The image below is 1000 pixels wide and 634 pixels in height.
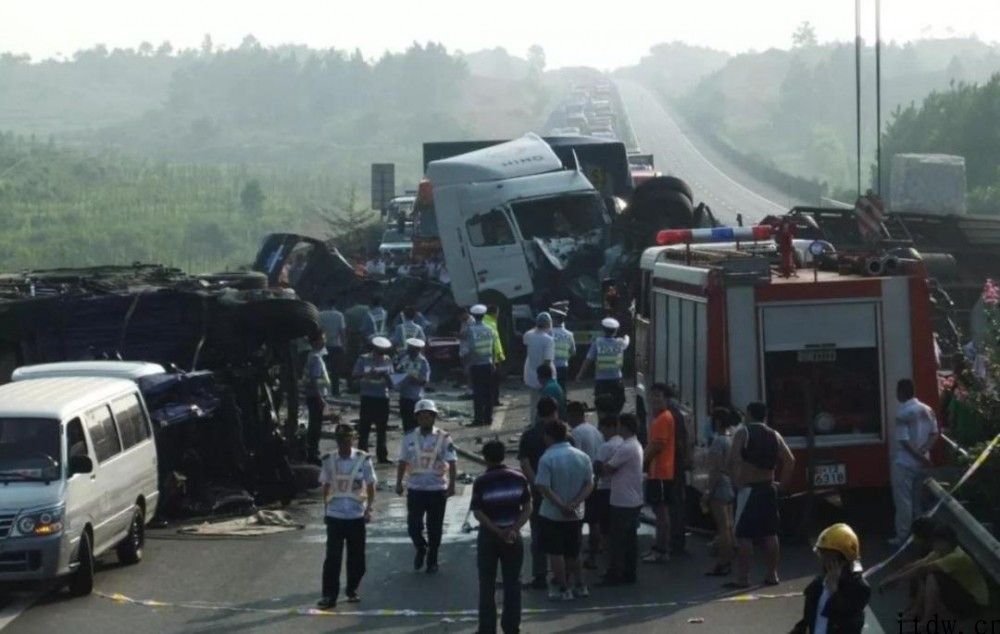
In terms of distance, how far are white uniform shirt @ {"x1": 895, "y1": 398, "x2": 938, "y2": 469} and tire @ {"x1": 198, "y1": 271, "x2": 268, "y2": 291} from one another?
29.2 feet

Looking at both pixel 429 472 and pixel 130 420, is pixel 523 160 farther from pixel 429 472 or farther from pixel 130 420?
pixel 429 472

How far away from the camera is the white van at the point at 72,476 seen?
14.5m

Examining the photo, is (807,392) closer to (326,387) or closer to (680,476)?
(680,476)

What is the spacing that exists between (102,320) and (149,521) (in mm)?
3120

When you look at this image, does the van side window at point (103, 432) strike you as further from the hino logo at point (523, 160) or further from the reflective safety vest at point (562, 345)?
the hino logo at point (523, 160)

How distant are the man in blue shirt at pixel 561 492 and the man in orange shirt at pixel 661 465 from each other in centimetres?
183

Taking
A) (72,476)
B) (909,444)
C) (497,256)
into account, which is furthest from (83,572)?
(497,256)

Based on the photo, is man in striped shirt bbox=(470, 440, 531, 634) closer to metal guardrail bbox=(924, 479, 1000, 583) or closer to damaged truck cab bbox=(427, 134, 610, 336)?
metal guardrail bbox=(924, 479, 1000, 583)

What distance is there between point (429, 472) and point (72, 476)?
2889 millimetres

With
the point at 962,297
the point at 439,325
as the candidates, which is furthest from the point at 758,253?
the point at 439,325

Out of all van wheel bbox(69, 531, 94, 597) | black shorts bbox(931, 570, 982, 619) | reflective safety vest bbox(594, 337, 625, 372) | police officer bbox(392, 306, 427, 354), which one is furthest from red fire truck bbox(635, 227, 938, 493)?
police officer bbox(392, 306, 427, 354)

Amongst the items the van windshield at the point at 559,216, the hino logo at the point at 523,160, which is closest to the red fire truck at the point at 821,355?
the van windshield at the point at 559,216

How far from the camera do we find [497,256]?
34.5 m

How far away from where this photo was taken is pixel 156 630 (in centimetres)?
1390
